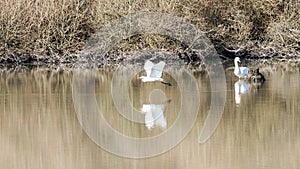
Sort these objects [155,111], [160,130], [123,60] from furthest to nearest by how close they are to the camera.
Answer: [123,60] → [155,111] → [160,130]

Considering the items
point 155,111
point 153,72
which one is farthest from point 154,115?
point 153,72

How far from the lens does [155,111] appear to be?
1193cm

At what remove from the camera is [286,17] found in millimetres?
20859

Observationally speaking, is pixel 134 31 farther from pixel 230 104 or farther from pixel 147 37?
pixel 230 104

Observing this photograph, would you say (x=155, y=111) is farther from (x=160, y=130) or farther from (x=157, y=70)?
(x=157, y=70)

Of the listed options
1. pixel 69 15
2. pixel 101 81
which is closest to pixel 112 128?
pixel 101 81

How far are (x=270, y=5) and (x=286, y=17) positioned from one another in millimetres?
575

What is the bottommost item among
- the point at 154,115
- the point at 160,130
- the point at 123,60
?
the point at 160,130

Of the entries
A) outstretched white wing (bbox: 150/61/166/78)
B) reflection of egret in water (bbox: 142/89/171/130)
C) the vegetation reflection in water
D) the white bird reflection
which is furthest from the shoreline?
the white bird reflection

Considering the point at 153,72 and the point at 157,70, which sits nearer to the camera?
the point at 153,72

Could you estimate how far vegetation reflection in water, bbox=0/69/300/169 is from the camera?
8.96 metres

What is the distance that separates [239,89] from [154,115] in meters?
2.79

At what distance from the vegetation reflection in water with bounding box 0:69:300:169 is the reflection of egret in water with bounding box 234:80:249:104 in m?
0.08

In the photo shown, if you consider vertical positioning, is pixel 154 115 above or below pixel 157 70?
below
